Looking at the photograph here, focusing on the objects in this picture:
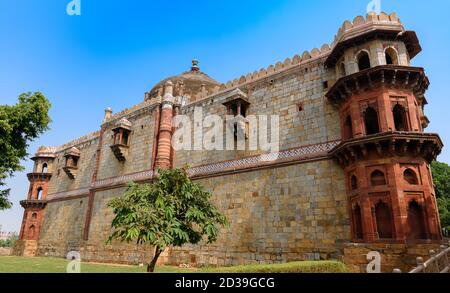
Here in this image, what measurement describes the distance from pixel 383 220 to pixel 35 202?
1145 inches

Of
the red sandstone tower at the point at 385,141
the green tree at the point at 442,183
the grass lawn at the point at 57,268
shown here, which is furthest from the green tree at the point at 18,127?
the green tree at the point at 442,183

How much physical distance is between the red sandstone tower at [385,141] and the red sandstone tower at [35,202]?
2727 cm

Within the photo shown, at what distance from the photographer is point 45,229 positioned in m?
27.4

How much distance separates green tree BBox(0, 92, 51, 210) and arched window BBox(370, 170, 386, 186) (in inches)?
592

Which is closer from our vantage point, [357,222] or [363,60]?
[357,222]

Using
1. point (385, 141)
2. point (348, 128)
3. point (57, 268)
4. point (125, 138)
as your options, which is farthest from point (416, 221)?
point (125, 138)

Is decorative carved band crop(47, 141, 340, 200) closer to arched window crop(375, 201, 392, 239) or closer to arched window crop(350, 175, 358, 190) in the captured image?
arched window crop(350, 175, 358, 190)

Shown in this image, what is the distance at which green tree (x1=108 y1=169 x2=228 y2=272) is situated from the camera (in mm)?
8844

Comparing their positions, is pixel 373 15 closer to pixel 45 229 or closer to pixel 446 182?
pixel 446 182

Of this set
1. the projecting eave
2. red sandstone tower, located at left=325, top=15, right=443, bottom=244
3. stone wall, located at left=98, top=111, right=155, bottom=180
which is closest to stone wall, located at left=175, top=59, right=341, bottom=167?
red sandstone tower, located at left=325, top=15, right=443, bottom=244

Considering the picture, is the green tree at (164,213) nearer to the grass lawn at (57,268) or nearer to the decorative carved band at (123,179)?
the grass lawn at (57,268)

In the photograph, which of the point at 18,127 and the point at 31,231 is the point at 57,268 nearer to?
the point at 18,127

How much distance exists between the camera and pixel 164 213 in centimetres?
930

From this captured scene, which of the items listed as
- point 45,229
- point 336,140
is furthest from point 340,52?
point 45,229
